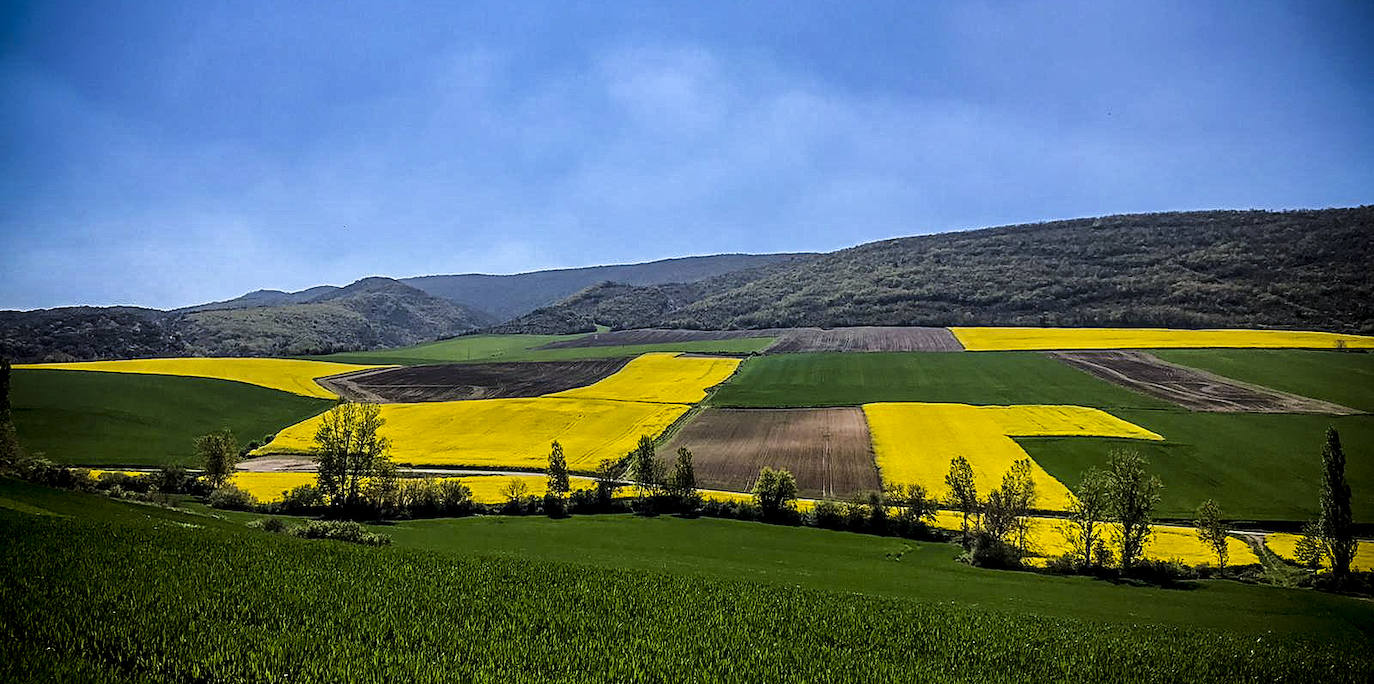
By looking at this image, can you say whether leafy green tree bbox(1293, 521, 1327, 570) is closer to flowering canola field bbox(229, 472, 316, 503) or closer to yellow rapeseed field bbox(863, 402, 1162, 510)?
yellow rapeseed field bbox(863, 402, 1162, 510)

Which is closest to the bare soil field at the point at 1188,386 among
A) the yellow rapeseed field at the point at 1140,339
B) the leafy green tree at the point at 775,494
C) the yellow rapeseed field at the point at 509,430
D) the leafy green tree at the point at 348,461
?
the yellow rapeseed field at the point at 1140,339

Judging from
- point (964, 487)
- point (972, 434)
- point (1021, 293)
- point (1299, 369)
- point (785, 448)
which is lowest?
point (964, 487)

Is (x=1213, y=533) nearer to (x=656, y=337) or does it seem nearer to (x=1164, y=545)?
(x=1164, y=545)

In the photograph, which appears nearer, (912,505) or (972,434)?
(912,505)

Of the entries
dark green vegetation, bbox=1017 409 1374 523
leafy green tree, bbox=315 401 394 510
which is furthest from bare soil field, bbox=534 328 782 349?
leafy green tree, bbox=315 401 394 510

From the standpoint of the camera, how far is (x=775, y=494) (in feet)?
144

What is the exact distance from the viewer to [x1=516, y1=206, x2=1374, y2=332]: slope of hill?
11038 cm

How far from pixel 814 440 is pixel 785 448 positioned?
12.0ft

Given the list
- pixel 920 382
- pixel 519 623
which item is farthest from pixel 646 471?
pixel 920 382

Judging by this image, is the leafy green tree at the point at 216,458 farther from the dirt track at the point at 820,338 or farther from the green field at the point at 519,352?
the dirt track at the point at 820,338

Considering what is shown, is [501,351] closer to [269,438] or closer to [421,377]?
[421,377]

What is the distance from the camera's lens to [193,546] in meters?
19.1

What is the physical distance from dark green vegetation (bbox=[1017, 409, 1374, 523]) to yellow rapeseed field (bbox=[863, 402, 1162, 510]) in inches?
85.8

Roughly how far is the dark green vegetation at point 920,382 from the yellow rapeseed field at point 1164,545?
101 feet
